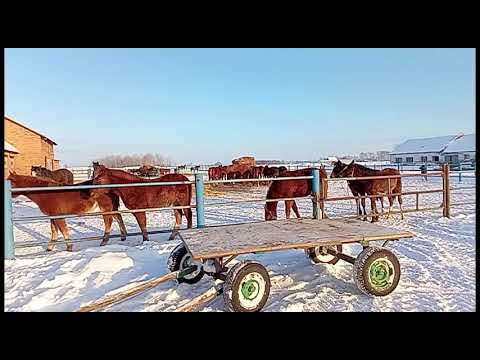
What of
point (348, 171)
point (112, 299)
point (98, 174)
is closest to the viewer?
point (112, 299)

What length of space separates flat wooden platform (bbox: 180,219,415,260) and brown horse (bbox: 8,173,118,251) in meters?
2.93

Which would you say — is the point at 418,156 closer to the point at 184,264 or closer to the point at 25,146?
the point at 25,146

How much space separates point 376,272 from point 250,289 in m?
1.13

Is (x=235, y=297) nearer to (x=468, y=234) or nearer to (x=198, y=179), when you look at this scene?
(x=198, y=179)

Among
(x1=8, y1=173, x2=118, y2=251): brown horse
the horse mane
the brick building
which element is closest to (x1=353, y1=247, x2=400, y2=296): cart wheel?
(x1=8, y1=173, x2=118, y2=251): brown horse

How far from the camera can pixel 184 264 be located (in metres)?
3.59

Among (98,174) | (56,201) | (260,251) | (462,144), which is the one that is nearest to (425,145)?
(462,144)

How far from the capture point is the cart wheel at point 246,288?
265cm

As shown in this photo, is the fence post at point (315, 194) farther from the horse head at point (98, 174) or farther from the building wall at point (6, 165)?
the building wall at point (6, 165)

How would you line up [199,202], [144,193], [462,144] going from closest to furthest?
1. [199,202]
2. [144,193]
3. [462,144]

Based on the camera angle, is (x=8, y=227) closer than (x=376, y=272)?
No

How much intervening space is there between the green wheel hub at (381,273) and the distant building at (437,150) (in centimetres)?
3665
